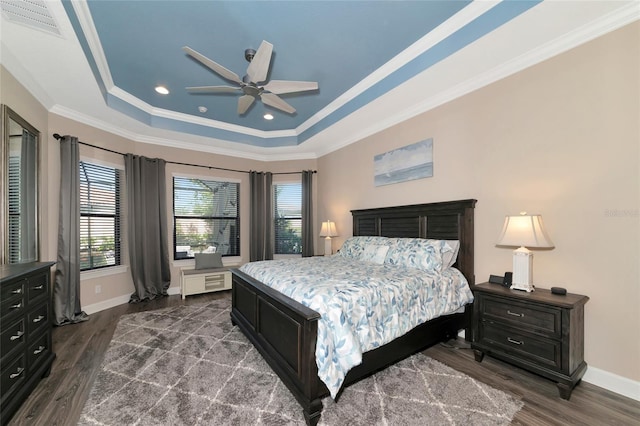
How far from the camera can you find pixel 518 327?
7.23 ft

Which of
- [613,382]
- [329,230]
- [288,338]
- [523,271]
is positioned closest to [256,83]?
[288,338]

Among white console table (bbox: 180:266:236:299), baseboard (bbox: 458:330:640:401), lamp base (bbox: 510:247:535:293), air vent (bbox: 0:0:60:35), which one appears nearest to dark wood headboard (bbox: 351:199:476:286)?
lamp base (bbox: 510:247:535:293)

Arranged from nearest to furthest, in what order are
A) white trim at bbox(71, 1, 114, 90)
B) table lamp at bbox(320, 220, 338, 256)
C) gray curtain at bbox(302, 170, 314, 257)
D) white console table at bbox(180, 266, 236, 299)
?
white trim at bbox(71, 1, 114, 90)
white console table at bbox(180, 266, 236, 299)
table lamp at bbox(320, 220, 338, 256)
gray curtain at bbox(302, 170, 314, 257)

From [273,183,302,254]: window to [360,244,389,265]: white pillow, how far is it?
250cm

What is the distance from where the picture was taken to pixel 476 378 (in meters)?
2.20

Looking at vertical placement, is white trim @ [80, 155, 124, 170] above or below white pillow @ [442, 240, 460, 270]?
above

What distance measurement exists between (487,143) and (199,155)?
493 cm

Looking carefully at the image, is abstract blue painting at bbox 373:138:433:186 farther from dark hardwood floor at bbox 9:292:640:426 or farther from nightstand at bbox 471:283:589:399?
dark hardwood floor at bbox 9:292:640:426

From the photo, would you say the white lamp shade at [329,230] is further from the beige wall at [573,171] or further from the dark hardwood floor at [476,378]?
the dark hardwood floor at [476,378]

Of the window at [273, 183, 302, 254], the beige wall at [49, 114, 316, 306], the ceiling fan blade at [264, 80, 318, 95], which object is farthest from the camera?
the window at [273, 183, 302, 254]

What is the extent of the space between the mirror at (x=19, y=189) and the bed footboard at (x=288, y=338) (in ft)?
7.48

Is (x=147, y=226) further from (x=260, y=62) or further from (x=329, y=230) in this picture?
(x=260, y=62)

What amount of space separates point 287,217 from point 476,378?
447 cm

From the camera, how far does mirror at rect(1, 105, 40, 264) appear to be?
248cm
